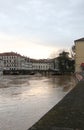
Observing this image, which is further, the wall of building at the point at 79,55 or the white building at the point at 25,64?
the white building at the point at 25,64

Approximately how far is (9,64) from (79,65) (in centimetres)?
11735

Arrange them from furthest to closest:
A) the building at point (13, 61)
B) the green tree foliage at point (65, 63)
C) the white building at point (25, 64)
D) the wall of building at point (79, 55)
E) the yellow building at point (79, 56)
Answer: the white building at point (25, 64)
the building at point (13, 61)
the green tree foliage at point (65, 63)
the wall of building at point (79, 55)
the yellow building at point (79, 56)

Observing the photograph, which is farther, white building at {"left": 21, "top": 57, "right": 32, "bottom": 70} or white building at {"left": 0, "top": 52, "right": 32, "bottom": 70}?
white building at {"left": 21, "top": 57, "right": 32, "bottom": 70}

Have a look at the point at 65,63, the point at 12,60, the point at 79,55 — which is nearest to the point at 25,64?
the point at 12,60

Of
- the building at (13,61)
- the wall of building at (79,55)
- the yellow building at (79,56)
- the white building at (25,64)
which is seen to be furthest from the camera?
the white building at (25,64)

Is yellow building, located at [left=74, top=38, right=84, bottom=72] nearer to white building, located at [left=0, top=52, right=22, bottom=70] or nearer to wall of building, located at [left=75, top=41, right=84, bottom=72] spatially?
wall of building, located at [left=75, top=41, right=84, bottom=72]

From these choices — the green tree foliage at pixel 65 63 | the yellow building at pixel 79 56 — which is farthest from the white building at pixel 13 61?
the yellow building at pixel 79 56

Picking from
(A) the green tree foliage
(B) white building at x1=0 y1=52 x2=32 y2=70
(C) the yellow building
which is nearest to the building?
(B) white building at x1=0 y1=52 x2=32 y2=70

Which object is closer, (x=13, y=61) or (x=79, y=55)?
(x=79, y=55)

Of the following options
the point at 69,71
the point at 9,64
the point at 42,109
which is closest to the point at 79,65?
the point at 69,71

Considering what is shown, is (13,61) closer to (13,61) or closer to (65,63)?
(13,61)

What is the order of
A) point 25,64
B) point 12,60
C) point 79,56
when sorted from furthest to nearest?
point 25,64
point 12,60
point 79,56

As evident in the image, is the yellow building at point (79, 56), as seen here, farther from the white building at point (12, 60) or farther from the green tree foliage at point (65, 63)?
the white building at point (12, 60)

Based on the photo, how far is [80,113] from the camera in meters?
9.37
